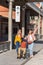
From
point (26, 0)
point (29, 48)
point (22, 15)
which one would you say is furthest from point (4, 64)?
point (22, 15)

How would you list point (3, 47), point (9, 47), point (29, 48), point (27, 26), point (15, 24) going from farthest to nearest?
point (27, 26) → point (15, 24) → point (9, 47) → point (3, 47) → point (29, 48)

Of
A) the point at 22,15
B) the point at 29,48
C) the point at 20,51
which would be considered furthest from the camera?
the point at 22,15

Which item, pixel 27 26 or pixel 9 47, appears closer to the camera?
pixel 9 47

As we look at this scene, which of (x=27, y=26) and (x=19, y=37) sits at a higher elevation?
(x=19, y=37)

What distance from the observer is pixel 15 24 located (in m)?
55.7

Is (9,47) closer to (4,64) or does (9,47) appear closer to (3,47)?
(3,47)

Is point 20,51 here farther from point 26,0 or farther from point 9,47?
point 26,0

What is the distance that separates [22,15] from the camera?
51.2 metres

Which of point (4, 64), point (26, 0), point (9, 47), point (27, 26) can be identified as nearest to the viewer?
point (4, 64)

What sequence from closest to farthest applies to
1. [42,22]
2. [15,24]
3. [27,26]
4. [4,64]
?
1. [4,64]
2. [15,24]
3. [27,26]
4. [42,22]

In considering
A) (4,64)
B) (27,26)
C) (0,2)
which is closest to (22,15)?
(0,2)

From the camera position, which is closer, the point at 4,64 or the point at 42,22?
the point at 4,64

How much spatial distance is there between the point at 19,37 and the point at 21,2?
20623 mm

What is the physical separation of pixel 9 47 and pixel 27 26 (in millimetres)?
48527
